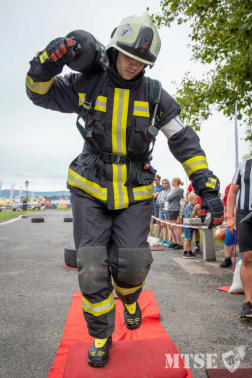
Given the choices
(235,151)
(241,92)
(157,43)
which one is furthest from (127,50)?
(241,92)

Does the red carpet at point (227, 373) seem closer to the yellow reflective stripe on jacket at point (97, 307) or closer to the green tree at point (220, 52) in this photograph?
the yellow reflective stripe on jacket at point (97, 307)

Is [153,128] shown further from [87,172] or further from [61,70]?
[61,70]

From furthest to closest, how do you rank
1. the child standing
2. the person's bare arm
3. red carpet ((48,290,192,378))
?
the child standing
the person's bare arm
red carpet ((48,290,192,378))

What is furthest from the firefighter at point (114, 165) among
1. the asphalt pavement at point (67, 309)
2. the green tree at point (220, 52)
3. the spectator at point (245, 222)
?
the green tree at point (220, 52)

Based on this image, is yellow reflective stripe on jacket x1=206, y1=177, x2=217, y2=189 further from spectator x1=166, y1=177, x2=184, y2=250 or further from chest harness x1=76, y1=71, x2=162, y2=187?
spectator x1=166, y1=177, x2=184, y2=250

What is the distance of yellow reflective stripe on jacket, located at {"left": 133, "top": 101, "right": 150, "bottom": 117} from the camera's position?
2.55m

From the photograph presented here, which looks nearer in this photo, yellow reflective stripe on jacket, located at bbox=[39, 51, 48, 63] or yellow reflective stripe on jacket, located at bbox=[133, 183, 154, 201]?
yellow reflective stripe on jacket, located at bbox=[39, 51, 48, 63]

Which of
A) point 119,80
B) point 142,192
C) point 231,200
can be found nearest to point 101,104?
point 119,80

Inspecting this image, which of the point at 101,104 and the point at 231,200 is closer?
the point at 101,104

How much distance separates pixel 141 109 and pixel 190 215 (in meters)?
6.36

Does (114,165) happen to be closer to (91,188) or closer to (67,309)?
(91,188)

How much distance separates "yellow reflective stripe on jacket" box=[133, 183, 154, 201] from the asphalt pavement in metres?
1.47

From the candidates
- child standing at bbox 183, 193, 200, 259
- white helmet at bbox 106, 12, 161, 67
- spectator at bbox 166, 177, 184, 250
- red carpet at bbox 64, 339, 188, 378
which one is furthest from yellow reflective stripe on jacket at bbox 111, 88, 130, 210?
spectator at bbox 166, 177, 184, 250

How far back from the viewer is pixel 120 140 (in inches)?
100
